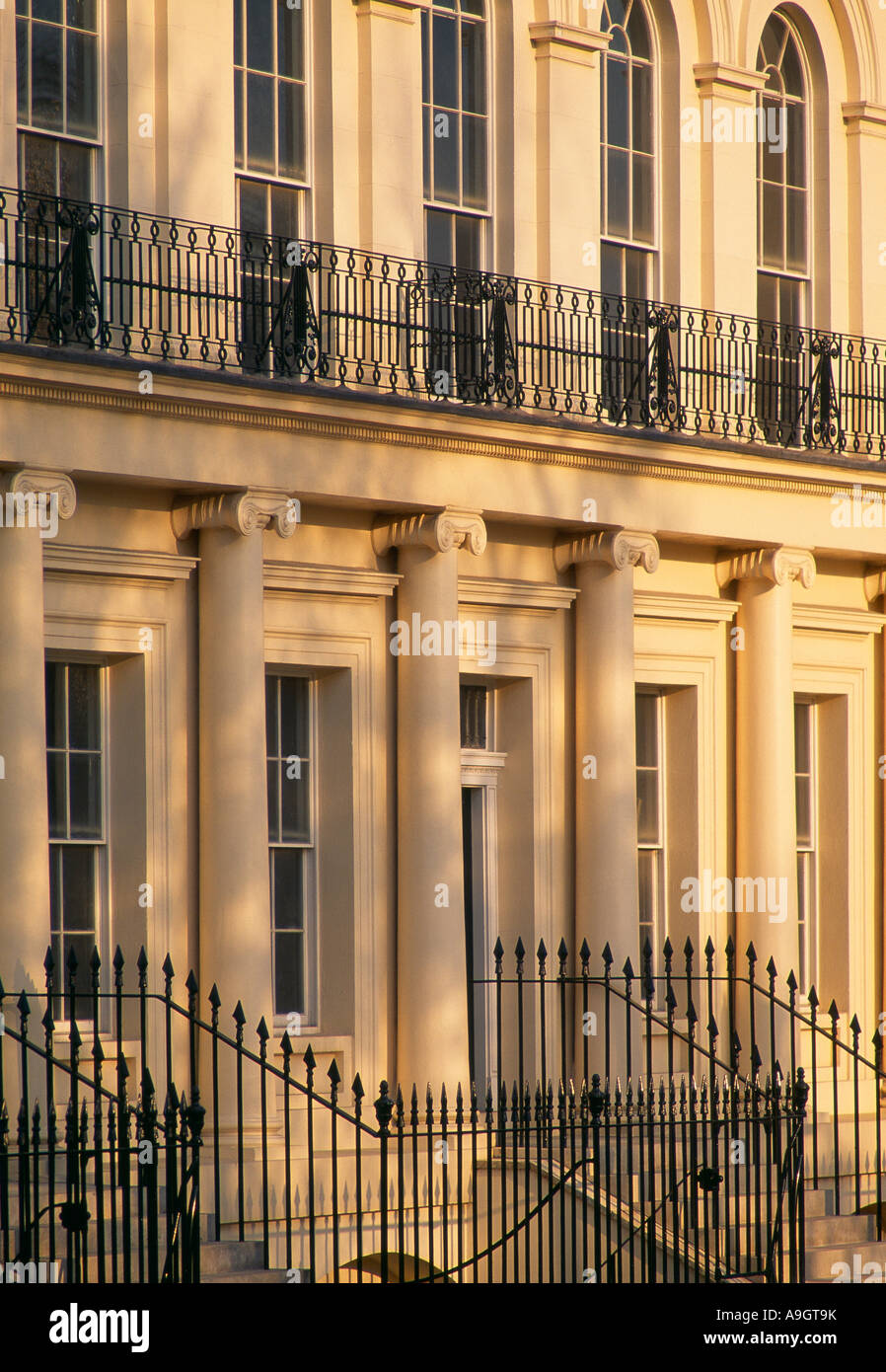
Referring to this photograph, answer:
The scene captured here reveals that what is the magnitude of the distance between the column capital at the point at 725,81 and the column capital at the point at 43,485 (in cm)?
782

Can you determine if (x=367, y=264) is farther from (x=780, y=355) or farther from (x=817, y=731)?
(x=817, y=731)

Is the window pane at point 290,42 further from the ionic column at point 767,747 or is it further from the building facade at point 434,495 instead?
the ionic column at point 767,747

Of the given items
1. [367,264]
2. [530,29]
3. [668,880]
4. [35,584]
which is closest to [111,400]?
[35,584]

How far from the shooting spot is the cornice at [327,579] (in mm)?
16766

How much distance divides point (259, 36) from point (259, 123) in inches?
26.3

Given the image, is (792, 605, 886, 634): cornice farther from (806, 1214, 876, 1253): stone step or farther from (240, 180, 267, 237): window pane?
(240, 180, 267, 237): window pane

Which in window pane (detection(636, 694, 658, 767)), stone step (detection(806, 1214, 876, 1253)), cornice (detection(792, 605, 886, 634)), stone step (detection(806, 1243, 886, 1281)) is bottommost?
stone step (detection(806, 1243, 886, 1281))

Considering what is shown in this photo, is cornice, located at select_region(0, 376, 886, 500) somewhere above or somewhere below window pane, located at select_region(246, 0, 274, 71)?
below

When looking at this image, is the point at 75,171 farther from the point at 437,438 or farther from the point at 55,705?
the point at 55,705

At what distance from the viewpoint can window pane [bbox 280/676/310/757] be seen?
1733cm

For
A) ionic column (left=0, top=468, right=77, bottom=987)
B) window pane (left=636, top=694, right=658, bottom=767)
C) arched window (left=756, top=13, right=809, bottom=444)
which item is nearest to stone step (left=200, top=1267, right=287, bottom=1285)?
ionic column (left=0, top=468, right=77, bottom=987)

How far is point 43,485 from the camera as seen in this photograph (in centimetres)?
1493

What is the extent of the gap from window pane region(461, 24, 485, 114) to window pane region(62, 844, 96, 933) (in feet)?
22.9
